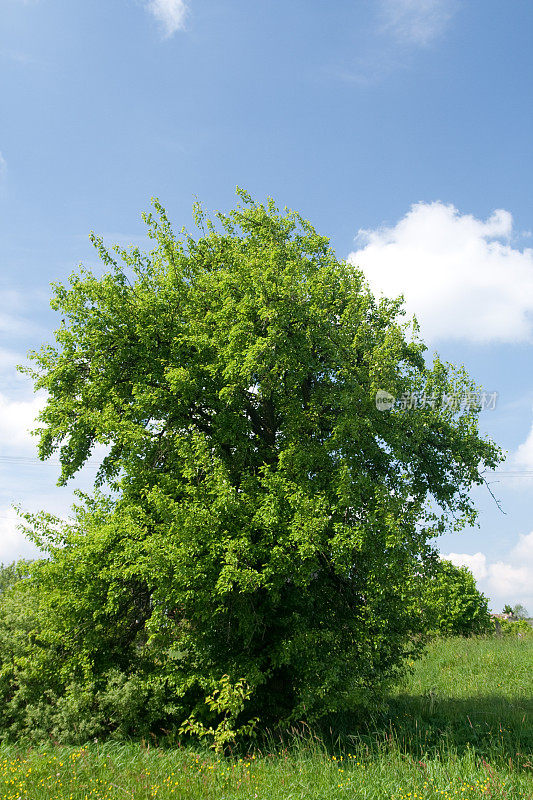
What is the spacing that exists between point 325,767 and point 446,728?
4.81 m

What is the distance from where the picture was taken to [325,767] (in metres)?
10.2

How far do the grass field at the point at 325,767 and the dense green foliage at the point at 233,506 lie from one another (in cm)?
110

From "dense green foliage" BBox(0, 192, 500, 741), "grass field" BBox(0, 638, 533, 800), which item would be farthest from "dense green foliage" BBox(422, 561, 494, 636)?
"dense green foliage" BBox(0, 192, 500, 741)

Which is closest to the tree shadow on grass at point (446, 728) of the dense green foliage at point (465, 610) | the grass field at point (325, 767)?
the grass field at point (325, 767)

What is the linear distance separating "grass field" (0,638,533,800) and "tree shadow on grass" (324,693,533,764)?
0.04 m

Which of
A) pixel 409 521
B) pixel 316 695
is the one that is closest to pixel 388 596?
pixel 409 521

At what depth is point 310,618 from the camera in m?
13.5

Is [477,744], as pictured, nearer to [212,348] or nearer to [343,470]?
[343,470]

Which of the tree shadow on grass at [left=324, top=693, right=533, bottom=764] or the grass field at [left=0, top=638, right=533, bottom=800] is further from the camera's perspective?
the tree shadow on grass at [left=324, top=693, right=533, bottom=764]

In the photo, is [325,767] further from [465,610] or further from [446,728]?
[465,610]

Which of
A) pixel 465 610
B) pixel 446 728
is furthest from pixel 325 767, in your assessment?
pixel 465 610

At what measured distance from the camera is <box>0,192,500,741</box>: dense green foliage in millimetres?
12188

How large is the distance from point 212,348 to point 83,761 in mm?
10015

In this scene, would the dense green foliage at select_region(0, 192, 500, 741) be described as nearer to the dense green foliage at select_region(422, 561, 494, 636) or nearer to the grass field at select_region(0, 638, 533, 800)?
the grass field at select_region(0, 638, 533, 800)
